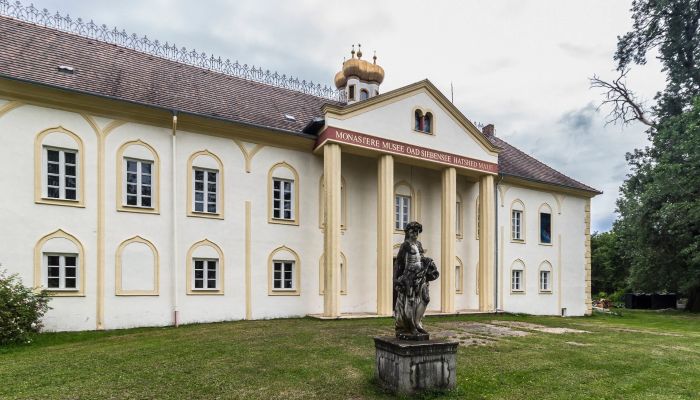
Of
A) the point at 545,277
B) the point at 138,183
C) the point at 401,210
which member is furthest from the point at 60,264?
the point at 545,277

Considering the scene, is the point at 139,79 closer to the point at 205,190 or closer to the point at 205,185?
the point at 205,185

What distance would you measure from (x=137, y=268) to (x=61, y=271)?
2169 mm

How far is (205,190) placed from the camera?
54.4ft

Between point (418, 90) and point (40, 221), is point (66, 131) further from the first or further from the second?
point (418, 90)

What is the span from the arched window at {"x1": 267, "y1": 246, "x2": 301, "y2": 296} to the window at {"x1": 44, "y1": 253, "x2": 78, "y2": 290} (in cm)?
655

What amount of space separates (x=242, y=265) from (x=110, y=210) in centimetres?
494

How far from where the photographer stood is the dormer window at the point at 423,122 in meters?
20.0

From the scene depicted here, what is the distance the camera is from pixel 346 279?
63.3ft

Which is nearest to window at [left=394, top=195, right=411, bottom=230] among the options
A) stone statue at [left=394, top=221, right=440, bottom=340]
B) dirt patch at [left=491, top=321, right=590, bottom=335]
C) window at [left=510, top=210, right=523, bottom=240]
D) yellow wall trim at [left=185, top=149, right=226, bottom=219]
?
dirt patch at [left=491, top=321, right=590, bottom=335]

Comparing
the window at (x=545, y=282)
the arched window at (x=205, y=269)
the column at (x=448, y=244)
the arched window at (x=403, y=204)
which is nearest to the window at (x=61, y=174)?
the arched window at (x=205, y=269)

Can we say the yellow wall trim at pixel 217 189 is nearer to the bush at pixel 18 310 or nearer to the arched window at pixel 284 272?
the arched window at pixel 284 272

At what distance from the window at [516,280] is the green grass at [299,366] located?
1058 cm

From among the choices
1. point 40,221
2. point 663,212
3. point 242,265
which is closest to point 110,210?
point 40,221

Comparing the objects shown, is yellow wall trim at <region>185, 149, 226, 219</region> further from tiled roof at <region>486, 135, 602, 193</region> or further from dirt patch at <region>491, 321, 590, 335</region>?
tiled roof at <region>486, 135, 602, 193</region>
